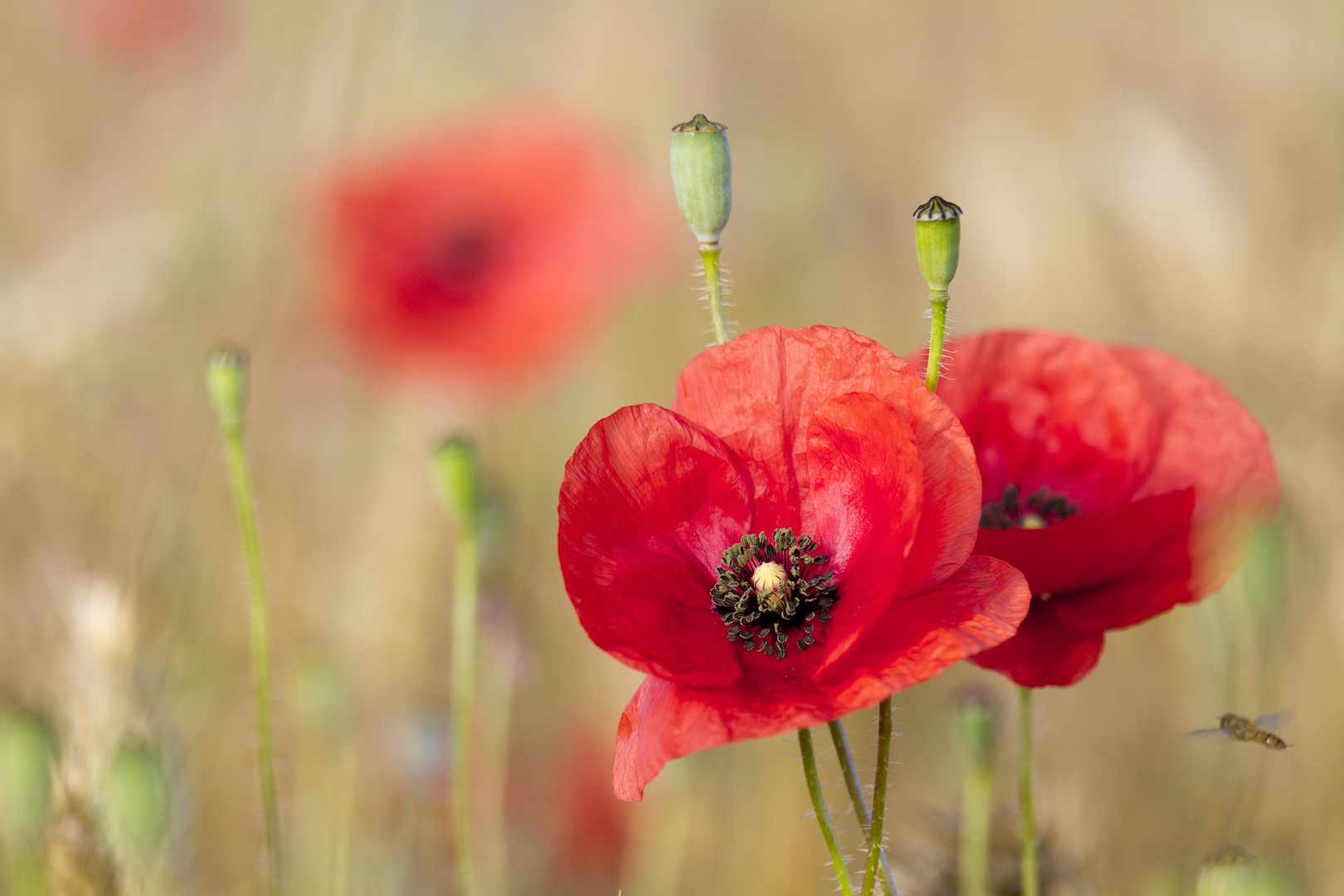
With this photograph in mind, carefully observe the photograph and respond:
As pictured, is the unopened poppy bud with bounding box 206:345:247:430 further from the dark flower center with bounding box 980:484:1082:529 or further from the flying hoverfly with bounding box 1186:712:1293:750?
the flying hoverfly with bounding box 1186:712:1293:750

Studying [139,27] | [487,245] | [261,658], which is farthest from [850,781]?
[139,27]

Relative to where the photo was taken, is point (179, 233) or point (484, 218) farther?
point (484, 218)

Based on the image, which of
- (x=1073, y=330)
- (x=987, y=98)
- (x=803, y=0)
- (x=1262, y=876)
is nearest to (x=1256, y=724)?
(x=1262, y=876)

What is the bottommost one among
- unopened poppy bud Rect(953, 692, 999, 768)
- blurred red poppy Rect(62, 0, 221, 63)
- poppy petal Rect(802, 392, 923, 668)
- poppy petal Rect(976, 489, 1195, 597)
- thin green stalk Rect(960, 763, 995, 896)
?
thin green stalk Rect(960, 763, 995, 896)

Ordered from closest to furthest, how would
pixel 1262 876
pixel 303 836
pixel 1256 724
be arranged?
pixel 1262 876, pixel 1256 724, pixel 303 836

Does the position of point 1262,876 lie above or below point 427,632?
above


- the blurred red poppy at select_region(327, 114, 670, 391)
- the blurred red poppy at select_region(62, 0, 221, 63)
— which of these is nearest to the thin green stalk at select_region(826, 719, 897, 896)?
the blurred red poppy at select_region(327, 114, 670, 391)

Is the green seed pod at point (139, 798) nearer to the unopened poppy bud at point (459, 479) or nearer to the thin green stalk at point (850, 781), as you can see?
the unopened poppy bud at point (459, 479)

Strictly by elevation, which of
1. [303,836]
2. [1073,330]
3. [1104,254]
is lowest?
[303,836]

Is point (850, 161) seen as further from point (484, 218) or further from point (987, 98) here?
point (484, 218)
